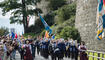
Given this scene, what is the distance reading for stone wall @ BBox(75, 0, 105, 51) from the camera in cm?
2245

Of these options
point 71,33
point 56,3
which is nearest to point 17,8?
point 56,3

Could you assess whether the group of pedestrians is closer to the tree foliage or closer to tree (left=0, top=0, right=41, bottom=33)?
the tree foliage

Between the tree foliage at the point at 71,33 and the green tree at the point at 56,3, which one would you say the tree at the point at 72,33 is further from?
the green tree at the point at 56,3

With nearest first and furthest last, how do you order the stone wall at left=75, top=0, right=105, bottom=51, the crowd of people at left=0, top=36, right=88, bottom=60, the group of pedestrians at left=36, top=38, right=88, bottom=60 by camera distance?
the crowd of people at left=0, top=36, right=88, bottom=60 → the group of pedestrians at left=36, top=38, right=88, bottom=60 → the stone wall at left=75, top=0, right=105, bottom=51

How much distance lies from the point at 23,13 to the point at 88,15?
20400 mm

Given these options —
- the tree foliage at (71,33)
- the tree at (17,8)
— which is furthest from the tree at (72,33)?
the tree at (17,8)

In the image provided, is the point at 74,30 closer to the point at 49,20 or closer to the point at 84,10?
the point at 84,10

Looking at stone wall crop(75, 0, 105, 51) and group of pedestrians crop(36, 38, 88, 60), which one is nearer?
group of pedestrians crop(36, 38, 88, 60)

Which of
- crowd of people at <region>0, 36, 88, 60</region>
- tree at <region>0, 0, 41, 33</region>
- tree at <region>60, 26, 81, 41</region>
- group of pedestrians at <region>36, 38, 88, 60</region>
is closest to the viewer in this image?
crowd of people at <region>0, 36, 88, 60</region>

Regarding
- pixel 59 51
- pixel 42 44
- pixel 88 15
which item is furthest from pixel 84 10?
pixel 59 51

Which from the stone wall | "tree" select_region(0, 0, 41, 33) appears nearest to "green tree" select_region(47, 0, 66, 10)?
"tree" select_region(0, 0, 41, 33)

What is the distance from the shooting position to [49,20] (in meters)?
44.2

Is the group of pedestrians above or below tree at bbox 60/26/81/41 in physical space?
above

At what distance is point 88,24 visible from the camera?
2402 centimetres
